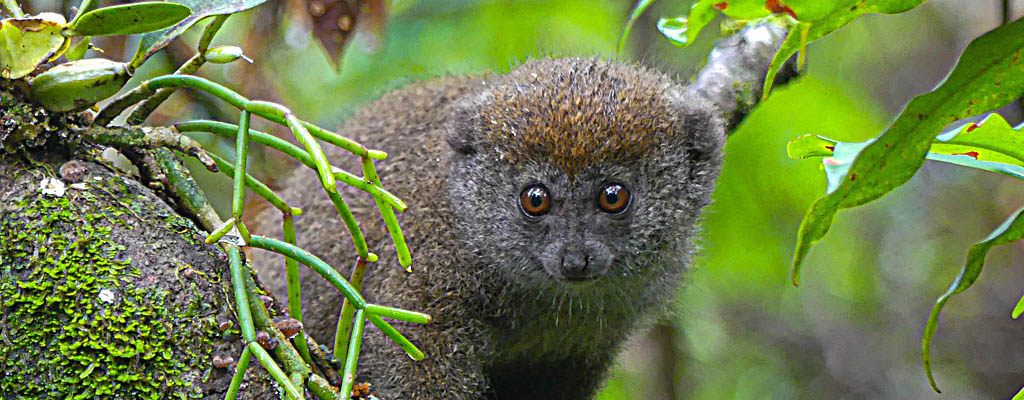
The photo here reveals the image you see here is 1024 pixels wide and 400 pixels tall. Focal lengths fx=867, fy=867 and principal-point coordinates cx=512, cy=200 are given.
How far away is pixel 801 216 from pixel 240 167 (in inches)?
188

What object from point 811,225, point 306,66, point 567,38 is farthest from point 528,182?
point 306,66

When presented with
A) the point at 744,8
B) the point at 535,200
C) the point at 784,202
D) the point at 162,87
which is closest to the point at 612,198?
the point at 535,200

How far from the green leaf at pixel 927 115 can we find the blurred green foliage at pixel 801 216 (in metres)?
3.02

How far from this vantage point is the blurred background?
5066 millimetres

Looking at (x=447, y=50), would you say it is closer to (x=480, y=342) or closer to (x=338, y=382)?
(x=480, y=342)

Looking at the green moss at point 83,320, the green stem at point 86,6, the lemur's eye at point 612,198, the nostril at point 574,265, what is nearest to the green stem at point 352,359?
the green moss at point 83,320

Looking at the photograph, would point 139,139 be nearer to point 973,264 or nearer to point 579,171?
point 579,171

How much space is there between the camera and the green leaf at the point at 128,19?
172 cm

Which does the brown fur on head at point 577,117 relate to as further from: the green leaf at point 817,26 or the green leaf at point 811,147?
the green leaf at point 817,26

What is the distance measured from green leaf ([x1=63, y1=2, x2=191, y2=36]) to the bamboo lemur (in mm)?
1523

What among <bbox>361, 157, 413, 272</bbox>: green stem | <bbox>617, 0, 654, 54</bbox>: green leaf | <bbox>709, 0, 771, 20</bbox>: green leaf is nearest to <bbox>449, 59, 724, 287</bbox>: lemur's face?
<bbox>617, 0, 654, 54</bbox>: green leaf

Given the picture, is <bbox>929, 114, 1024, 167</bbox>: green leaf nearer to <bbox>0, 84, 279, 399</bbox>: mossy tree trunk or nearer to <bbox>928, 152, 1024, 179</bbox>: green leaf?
<bbox>928, 152, 1024, 179</bbox>: green leaf

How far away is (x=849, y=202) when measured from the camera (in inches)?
64.4

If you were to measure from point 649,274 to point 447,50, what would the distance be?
11.1 ft
